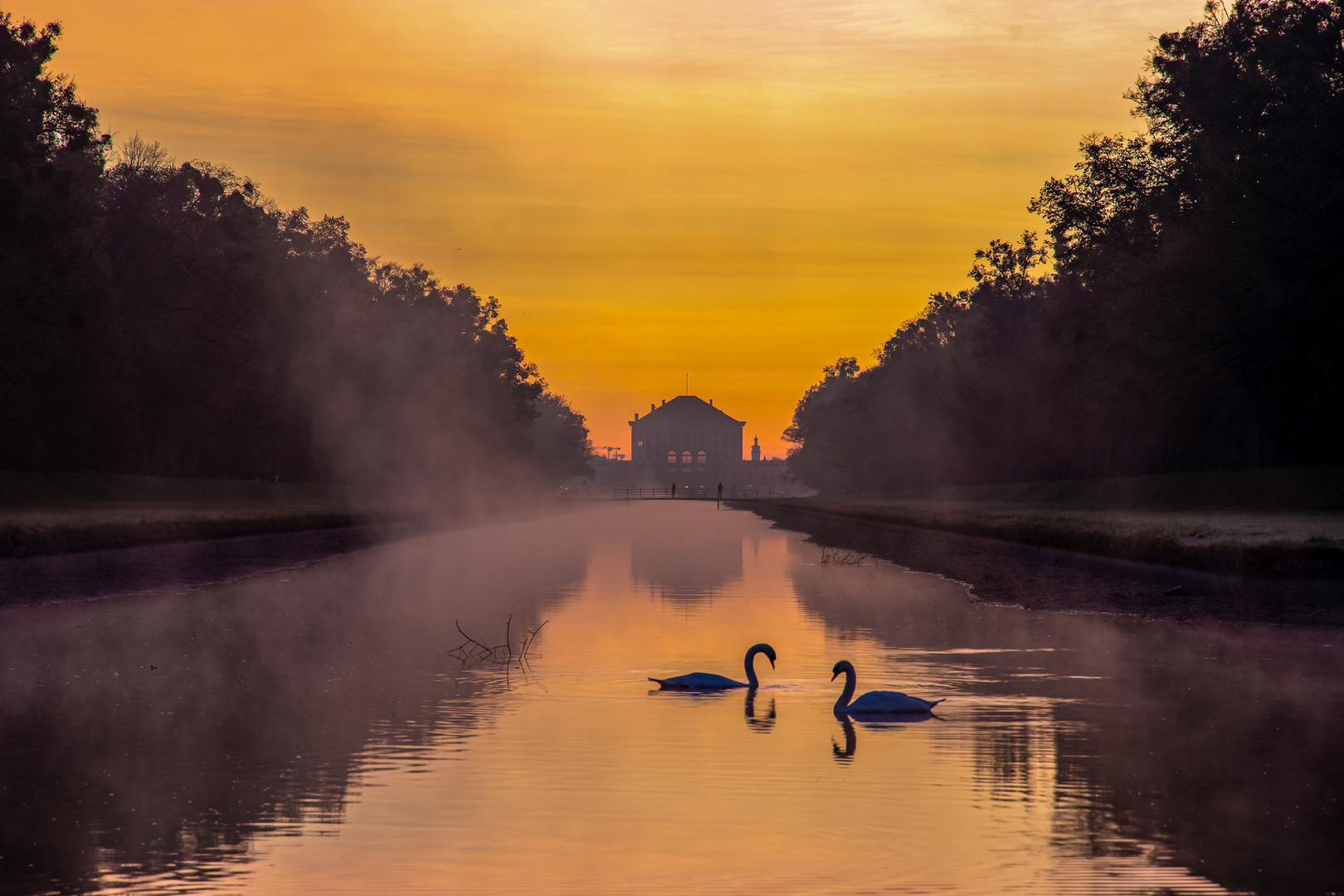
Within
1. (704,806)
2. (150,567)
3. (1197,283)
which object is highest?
(1197,283)

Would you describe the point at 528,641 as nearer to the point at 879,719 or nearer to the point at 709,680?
the point at 709,680

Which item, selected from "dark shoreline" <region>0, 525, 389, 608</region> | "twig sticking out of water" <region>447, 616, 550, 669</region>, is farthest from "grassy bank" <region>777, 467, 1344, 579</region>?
"dark shoreline" <region>0, 525, 389, 608</region>

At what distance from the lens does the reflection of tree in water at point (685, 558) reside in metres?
25.3

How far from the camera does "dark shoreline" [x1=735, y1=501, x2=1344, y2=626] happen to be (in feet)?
62.4

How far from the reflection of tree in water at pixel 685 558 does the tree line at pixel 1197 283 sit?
1580 centimetres

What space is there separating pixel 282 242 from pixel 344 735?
73519 millimetres

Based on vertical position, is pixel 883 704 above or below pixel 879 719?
above

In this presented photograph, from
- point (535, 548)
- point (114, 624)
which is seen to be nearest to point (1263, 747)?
point (114, 624)

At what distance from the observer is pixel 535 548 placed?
128 feet

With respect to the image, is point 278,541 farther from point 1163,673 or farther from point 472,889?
point 472,889

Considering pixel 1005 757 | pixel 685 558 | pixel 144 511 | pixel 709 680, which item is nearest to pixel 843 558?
pixel 685 558

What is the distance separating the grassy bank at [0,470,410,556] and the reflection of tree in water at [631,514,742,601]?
436 inches

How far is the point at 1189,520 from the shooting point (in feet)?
115

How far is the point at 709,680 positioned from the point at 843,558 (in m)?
21.4
